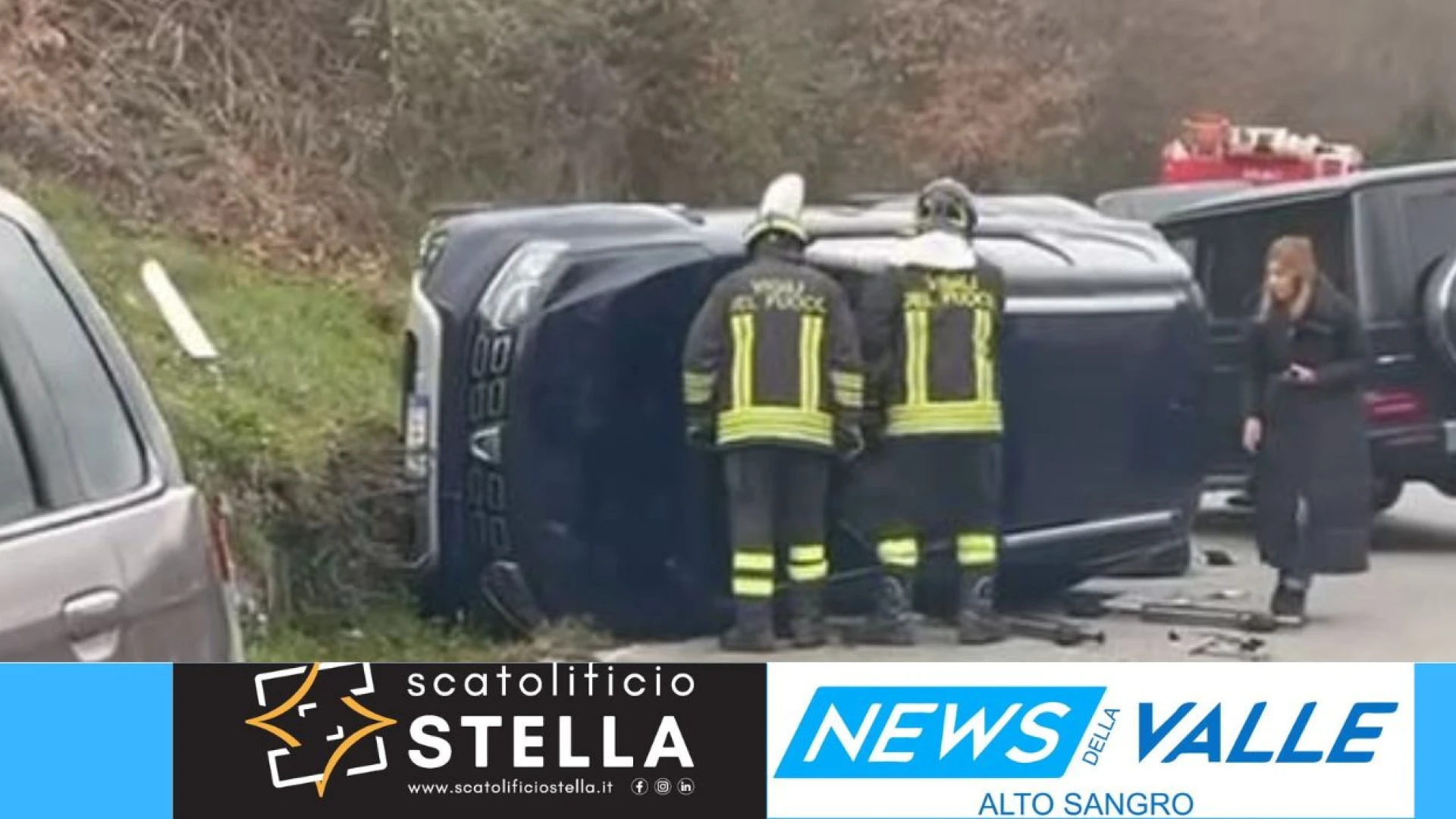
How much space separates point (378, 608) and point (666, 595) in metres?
0.49

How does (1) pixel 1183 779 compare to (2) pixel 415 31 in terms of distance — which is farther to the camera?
(2) pixel 415 31

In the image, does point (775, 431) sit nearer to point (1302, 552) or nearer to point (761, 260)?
point (761, 260)

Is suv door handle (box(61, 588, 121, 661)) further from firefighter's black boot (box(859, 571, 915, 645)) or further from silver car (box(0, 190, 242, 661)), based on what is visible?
firefighter's black boot (box(859, 571, 915, 645))

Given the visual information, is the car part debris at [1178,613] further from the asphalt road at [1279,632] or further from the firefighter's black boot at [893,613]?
the firefighter's black boot at [893,613]

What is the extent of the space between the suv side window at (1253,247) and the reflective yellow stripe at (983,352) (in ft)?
4.42

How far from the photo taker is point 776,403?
503 cm

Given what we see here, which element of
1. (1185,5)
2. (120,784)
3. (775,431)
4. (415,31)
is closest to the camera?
(120,784)

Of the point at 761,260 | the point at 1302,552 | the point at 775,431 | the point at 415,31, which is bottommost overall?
the point at 1302,552

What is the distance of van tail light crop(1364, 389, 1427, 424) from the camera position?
6.70m

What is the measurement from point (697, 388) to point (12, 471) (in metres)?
2.31

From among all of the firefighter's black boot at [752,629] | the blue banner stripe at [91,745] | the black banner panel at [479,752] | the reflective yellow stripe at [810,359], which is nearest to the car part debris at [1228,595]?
the reflective yellow stripe at [810,359]

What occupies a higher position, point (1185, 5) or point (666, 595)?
point (1185, 5)

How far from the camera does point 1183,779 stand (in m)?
2.95

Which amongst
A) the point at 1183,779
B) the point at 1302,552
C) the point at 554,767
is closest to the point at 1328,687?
the point at 1183,779
